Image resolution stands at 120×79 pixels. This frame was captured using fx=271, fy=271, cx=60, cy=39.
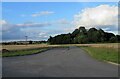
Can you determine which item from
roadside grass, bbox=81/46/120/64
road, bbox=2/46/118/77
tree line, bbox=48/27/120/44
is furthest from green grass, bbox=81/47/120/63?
tree line, bbox=48/27/120/44

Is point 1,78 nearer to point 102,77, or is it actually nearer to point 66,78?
point 66,78

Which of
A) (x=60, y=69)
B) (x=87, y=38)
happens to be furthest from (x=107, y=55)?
(x=87, y=38)

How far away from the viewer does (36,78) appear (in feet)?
41.3

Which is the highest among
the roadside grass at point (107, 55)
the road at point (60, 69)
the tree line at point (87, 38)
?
the tree line at point (87, 38)

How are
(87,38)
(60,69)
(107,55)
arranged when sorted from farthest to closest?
1. (87,38)
2. (107,55)
3. (60,69)

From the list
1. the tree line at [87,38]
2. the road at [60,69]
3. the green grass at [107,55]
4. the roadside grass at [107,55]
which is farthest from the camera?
the tree line at [87,38]

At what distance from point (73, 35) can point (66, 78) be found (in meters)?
170

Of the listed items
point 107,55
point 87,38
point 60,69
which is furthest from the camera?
point 87,38

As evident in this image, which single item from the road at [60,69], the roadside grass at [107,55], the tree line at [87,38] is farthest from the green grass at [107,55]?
the tree line at [87,38]

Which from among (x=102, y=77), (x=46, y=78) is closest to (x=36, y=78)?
(x=46, y=78)

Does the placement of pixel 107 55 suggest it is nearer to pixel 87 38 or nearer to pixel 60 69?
pixel 60 69

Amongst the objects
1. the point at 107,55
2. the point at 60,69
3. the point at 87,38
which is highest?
the point at 87,38

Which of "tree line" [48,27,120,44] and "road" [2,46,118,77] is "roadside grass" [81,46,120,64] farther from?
"tree line" [48,27,120,44]

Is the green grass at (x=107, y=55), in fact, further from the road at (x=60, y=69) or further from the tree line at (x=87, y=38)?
the tree line at (x=87, y=38)
